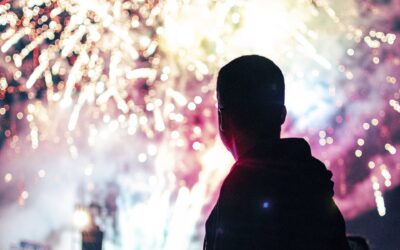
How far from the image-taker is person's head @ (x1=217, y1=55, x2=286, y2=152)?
201cm

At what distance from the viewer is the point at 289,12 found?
1198cm

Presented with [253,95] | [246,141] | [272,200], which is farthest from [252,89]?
[272,200]

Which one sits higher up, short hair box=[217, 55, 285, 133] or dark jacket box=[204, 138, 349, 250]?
short hair box=[217, 55, 285, 133]

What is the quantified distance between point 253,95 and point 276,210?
44cm

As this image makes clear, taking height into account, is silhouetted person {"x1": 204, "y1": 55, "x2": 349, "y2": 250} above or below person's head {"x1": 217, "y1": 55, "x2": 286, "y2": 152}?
below

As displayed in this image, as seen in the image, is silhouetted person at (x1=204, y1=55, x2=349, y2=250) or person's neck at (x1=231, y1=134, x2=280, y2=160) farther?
person's neck at (x1=231, y1=134, x2=280, y2=160)

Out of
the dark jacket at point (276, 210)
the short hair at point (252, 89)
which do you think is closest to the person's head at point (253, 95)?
the short hair at point (252, 89)

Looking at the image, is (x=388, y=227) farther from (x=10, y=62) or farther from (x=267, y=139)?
(x=267, y=139)

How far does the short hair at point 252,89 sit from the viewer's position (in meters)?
2.01

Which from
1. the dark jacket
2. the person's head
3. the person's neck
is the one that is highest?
the person's head

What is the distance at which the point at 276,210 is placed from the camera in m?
1.73

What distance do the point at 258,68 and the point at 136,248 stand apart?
2339cm

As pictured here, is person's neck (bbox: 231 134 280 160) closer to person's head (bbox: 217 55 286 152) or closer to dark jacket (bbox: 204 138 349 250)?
person's head (bbox: 217 55 286 152)

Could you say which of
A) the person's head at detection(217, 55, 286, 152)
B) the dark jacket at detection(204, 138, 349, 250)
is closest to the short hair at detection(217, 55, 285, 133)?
the person's head at detection(217, 55, 286, 152)
